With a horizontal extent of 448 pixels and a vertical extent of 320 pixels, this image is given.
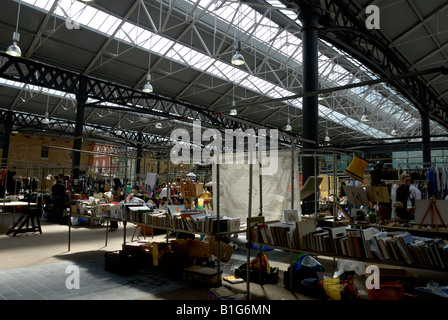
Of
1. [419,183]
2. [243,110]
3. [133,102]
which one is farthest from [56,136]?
[419,183]

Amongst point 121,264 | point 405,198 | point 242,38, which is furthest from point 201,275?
point 242,38

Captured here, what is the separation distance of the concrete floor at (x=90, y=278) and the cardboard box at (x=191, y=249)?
0.42m

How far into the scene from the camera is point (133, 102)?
59.5 ft

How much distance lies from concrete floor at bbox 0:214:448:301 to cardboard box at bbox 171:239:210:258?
1.39 ft

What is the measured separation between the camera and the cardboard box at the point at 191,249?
556cm

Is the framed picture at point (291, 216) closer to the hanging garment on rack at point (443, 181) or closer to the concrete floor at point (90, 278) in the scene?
the concrete floor at point (90, 278)

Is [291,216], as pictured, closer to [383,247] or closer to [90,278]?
[383,247]

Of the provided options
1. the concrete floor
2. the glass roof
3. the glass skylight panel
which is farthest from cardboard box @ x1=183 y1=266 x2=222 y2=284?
the glass skylight panel

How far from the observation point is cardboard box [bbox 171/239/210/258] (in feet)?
18.2

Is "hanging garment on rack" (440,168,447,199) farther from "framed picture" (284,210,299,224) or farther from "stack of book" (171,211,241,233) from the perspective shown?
"stack of book" (171,211,241,233)

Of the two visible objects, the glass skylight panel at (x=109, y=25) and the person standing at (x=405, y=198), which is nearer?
the person standing at (x=405, y=198)

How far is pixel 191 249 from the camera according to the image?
18.3 feet

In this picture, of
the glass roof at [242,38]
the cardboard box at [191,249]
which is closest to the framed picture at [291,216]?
the cardboard box at [191,249]
